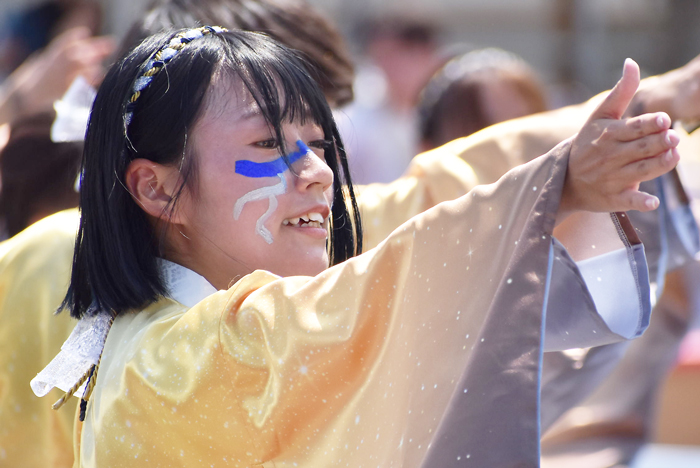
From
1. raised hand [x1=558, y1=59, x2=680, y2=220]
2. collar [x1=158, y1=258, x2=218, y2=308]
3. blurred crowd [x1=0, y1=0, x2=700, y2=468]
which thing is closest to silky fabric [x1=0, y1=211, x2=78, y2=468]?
blurred crowd [x1=0, y1=0, x2=700, y2=468]

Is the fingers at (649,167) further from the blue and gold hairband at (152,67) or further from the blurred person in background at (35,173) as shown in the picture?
the blurred person in background at (35,173)

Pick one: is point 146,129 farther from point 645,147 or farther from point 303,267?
point 645,147

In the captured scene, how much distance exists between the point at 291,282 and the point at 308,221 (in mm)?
199

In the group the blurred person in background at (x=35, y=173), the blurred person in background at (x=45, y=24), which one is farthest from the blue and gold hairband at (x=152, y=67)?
the blurred person in background at (x=45, y=24)

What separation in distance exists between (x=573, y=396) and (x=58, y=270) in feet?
2.94

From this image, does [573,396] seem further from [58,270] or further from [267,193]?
[58,270]

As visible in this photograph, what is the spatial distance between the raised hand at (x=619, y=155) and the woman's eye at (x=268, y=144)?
42cm

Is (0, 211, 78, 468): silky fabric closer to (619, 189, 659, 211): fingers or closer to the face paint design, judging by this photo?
the face paint design

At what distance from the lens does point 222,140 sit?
3.46 feet

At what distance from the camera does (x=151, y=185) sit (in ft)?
3.65

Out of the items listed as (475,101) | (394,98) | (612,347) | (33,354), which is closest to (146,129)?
(33,354)

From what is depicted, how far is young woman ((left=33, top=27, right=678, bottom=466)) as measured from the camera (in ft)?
2.45

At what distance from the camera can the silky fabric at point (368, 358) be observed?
74 centimetres

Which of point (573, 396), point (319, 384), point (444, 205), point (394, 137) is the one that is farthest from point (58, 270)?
point (394, 137)
